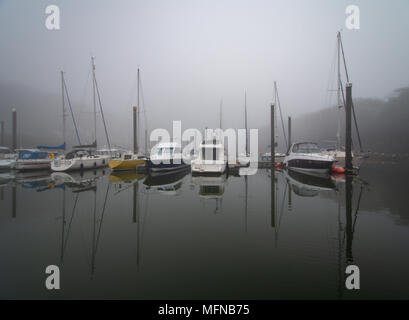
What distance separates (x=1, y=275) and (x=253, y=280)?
17.1 ft

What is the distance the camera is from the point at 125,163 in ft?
80.1

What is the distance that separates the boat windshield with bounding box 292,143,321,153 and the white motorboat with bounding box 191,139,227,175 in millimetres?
10247

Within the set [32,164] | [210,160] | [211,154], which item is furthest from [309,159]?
[32,164]

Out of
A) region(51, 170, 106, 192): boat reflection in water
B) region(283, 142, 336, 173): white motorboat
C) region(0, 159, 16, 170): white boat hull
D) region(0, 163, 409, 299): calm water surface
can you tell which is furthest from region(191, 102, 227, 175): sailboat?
region(0, 159, 16, 170): white boat hull

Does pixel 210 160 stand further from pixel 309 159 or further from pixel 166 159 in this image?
pixel 309 159

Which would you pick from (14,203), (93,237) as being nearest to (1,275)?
(93,237)

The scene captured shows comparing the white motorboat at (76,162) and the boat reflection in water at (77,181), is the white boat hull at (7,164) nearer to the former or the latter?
the white motorboat at (76,162)

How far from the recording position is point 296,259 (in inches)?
204

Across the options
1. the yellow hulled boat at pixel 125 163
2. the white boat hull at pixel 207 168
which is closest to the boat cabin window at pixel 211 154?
the white boat hull at pixel 207 168

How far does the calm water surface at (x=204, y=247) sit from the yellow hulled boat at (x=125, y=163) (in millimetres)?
12823

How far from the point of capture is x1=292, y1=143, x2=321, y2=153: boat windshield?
2407cm

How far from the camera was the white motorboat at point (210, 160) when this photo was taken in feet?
59.3
